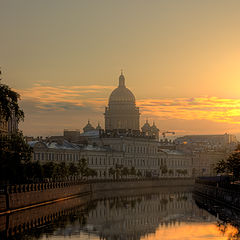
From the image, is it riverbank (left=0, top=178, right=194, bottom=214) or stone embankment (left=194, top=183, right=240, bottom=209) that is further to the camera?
stone embankment (left=194, top=183, right=240, bottom=209)

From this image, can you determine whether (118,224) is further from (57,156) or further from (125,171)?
(125,171)

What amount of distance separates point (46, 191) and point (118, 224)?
68.6ft

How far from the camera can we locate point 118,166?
648ft

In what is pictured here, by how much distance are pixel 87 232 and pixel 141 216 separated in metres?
20.1

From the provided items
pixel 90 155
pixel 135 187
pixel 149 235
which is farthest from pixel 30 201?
pixel 90 155

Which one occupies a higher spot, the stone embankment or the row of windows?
the row of windows

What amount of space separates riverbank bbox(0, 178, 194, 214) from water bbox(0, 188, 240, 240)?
1.19 metres

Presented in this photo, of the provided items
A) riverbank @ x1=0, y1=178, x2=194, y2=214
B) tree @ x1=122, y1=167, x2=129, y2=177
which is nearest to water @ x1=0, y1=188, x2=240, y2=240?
riverbank @ x1=0, y1=178, x2=194, y2=214

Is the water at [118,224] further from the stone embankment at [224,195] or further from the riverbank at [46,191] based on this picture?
the stone embankment at [224,195]

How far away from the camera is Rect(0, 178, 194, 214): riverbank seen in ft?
236

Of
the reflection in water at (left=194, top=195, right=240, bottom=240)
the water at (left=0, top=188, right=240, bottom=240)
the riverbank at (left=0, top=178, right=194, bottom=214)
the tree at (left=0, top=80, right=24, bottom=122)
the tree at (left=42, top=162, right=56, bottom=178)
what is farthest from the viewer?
the tree at (left=42, top=162, right=56, bottom=178)

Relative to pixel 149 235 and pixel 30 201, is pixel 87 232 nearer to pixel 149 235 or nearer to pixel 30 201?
pixel 149 235

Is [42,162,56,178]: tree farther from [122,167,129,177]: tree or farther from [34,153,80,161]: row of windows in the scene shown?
[122,167,129,177]: tree

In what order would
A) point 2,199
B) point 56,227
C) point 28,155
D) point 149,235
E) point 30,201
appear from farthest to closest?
point 28,155, point 30,201, point 2,199, point 56,227, point 149,235
